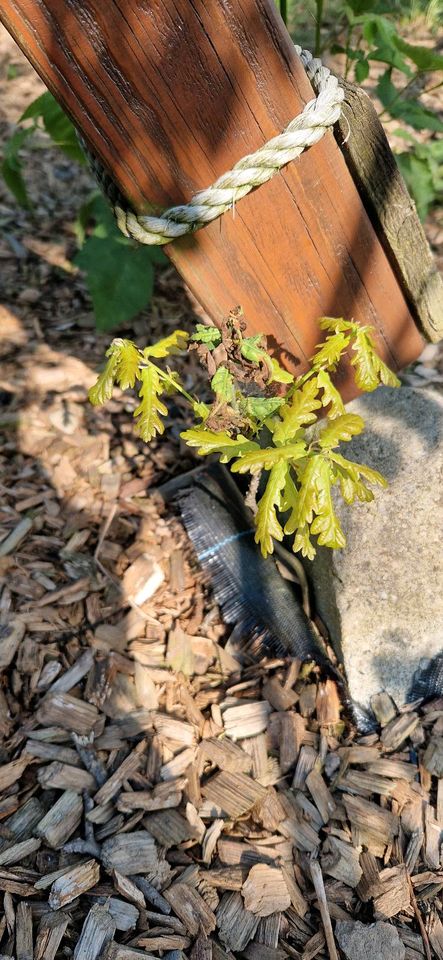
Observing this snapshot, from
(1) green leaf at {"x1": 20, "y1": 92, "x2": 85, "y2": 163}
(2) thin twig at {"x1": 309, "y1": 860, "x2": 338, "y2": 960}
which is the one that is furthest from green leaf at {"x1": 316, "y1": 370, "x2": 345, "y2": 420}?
(1) green leaf at {"x1": 20, "y1": 92, "x2": 85, "y2": 163}

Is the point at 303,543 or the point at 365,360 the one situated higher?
the point at 365,360

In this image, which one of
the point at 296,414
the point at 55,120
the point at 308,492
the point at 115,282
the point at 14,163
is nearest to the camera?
the point at 308,492

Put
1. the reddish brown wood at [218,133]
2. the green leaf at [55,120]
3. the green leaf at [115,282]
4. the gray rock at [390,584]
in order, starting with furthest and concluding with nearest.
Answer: the green leaf at [115,282] → the green leaf at [55,120] → the gray rock at [390,584] → the reddish brown wood at [218,133]

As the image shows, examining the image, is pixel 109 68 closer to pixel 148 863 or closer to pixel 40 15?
pixel 40 15

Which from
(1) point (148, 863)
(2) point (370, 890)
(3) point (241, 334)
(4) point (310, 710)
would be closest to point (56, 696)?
(1) point (148, 863)

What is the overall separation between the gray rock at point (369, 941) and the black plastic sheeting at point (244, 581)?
0.47 m

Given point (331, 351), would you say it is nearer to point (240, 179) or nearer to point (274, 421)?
point (274, 421)

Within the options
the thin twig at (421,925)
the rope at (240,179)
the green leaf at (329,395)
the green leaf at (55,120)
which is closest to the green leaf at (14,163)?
the green leaf at (55,120)

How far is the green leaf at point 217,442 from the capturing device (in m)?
1.50

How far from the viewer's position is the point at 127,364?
59.2 inches

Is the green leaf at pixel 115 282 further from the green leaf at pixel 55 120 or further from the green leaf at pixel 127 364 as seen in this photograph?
the green leaf at pixel 127 364

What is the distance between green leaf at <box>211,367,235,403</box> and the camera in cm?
155

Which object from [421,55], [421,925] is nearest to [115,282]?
[421,55]

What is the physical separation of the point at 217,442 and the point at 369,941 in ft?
3.71
